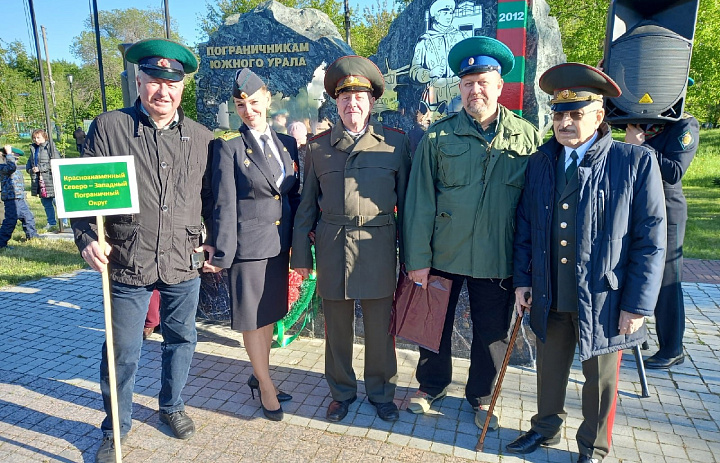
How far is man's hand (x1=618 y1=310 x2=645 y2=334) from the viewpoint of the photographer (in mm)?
2479

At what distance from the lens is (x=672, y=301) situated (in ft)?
12.8

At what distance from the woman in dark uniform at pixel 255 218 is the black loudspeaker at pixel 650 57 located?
212 cm

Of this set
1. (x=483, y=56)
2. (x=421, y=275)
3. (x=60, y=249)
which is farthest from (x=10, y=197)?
(x=483, y=56)

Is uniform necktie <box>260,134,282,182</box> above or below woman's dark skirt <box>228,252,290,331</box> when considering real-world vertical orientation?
above

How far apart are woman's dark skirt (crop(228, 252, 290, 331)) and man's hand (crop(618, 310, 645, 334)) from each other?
1.98 m

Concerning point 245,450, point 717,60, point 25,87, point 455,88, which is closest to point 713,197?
point 717,60

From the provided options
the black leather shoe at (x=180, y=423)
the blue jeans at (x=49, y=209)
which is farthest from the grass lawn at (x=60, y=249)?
the black leather shoe at (x=180, y=423)

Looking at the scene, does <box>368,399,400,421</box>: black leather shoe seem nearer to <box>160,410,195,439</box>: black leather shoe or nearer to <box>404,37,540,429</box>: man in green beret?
<box>404,37,540,429</box>: man in green beret

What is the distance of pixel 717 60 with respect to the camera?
13.9 m

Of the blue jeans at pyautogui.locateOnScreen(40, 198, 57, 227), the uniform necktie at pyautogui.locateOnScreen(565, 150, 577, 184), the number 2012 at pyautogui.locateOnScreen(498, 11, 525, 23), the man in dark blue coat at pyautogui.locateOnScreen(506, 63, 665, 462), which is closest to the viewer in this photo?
the man in dark blue coat at pyautogui.locateOnScreen(506, 63, 665, 462)

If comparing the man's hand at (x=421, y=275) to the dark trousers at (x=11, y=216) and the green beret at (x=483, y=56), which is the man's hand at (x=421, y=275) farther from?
the dark trousers at (x=11, y=216)

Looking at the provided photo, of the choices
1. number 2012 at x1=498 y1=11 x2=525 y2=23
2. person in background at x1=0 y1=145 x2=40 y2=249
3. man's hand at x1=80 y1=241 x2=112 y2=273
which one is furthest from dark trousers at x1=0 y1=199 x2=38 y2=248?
number 2012 at x1=498 y1=11 x2=525 y2=23

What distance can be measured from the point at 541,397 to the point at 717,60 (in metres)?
15.2

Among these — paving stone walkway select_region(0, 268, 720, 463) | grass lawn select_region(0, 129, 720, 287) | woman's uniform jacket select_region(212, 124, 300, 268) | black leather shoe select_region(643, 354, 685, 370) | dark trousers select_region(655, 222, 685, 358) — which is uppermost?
woman's uniform jacket select_region(212, 124, 300, 268)
